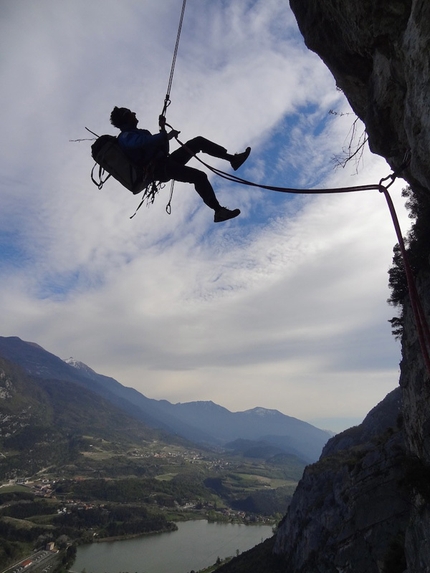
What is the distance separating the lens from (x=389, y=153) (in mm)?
6258

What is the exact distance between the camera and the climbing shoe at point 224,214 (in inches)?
240

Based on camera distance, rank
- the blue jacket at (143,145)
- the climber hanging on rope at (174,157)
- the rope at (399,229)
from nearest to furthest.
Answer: the rope at (399,229), the blue jacket at (143,145), the climber hanging on rope at (174,157)

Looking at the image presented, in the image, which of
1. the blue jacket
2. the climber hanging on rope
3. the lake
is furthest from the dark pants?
the lake

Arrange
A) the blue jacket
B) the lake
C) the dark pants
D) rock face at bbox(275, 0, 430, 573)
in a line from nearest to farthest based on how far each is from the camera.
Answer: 1. rock face at bbox(275, 0, 430, 573)
2. the blue jacket
3. the dark pants
4. the lake

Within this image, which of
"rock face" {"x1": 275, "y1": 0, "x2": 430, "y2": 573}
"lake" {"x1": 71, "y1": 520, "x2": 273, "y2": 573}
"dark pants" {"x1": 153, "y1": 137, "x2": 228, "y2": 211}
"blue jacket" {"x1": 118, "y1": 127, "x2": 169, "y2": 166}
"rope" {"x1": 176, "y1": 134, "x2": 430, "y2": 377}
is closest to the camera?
"rope" {"x1": 176, "y1": 134, "x2": 430, "y2": 377}

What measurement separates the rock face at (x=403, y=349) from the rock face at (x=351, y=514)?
80mm

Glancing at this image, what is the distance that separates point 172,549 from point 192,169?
9531cm

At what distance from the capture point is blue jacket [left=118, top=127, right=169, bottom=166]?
5.65 metres

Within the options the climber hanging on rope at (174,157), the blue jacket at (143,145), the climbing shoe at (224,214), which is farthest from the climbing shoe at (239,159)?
the blue jacket at (143,145)

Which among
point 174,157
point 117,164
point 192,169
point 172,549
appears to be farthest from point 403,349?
point 172,549

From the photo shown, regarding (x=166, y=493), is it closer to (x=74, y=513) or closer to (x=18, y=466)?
(x=74, y=513)

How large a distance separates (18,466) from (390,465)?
15775 centimetres

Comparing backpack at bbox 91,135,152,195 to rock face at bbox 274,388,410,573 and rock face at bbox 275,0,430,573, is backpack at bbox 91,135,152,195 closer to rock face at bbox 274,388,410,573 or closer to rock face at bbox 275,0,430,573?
rock face at bbox 275,0,430,573

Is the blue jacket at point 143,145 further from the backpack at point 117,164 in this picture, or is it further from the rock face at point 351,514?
the rock face at point 351,514
